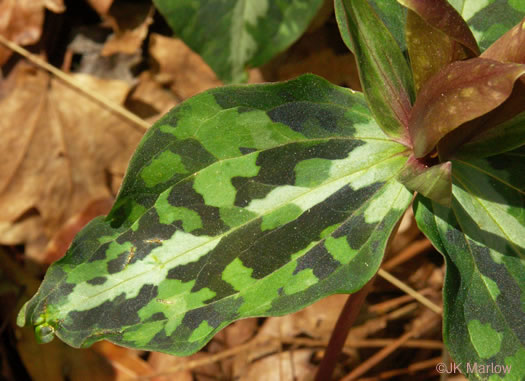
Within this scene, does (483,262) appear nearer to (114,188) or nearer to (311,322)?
(311,322)

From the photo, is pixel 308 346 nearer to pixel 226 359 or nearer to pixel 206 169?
pixel 226 359

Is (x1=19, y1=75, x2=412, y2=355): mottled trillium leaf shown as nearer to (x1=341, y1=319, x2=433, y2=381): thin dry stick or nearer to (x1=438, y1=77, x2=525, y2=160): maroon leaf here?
(x1=438, y1=77, x2=525, y2=160): maroon leaf

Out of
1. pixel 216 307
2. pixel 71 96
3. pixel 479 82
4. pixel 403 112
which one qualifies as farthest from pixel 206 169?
pixel 71 96

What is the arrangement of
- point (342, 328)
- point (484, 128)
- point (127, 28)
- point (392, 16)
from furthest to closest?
1. point (127, 28)
2. point (342, 328)
3. point (392, 16)
4. point (484, 128)

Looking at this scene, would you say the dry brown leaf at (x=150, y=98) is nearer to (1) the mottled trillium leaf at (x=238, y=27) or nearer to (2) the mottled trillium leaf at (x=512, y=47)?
(1) the mottled trillium leaf at (x=238, y=27)

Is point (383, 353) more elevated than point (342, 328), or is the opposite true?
point (342, 328)

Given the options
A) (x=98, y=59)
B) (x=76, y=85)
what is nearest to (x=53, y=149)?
(x=76, y=85)
